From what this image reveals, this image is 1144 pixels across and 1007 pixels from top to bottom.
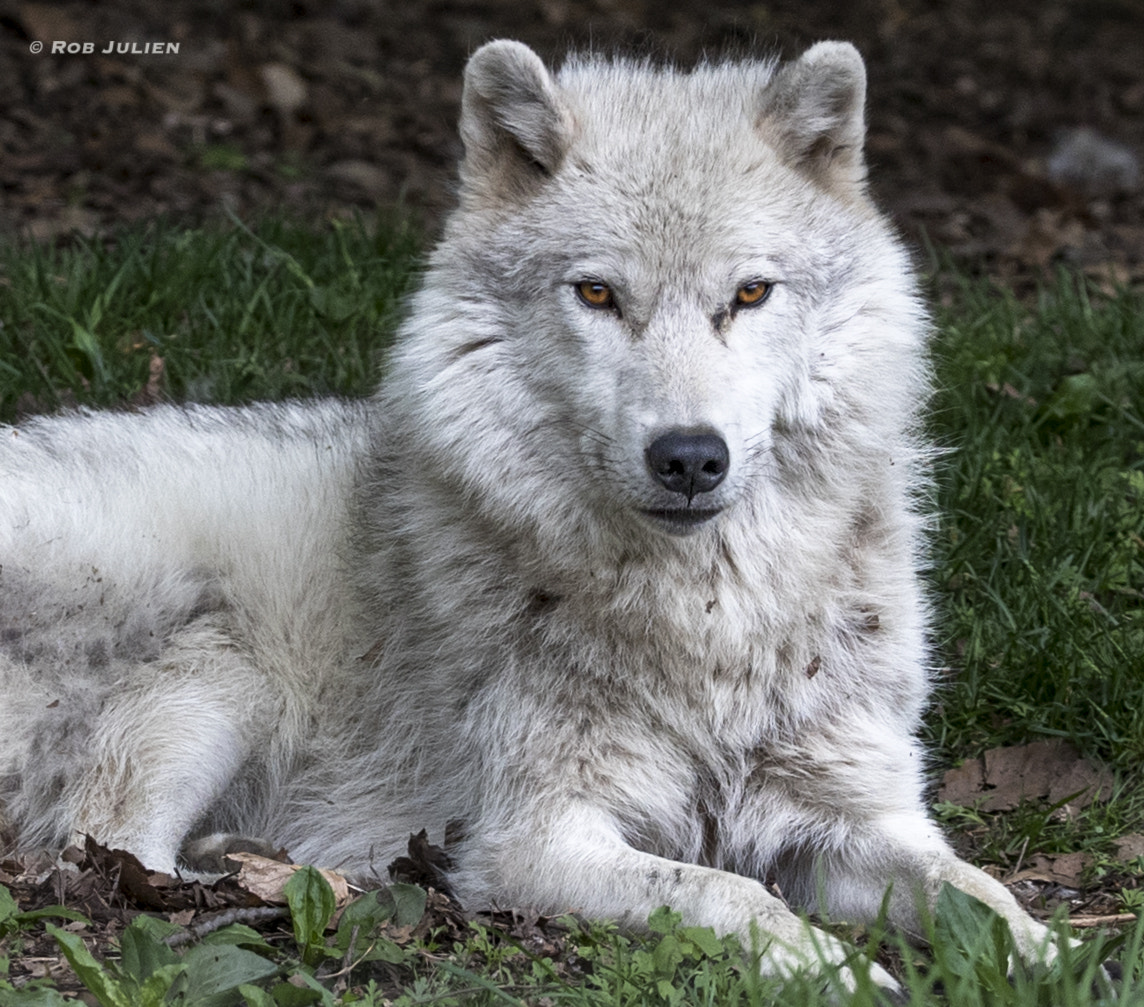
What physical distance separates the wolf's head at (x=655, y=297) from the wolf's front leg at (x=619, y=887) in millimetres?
773

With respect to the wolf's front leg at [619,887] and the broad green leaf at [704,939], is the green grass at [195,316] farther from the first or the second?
the broad green leaf at [704,939]

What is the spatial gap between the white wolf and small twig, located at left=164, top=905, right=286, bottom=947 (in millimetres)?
497

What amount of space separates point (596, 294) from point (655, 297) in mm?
159

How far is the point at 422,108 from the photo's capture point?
10.7 metres

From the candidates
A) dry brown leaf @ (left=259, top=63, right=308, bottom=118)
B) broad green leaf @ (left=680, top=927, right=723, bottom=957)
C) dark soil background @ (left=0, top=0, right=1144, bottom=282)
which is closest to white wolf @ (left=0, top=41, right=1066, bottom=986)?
broad green leaf @ (left=680, top=927, right=723, bottom=957)

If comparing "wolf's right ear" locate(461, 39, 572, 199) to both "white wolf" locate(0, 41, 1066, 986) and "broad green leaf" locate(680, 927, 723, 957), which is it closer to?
"white wolf" locate(0, 41, 1066, 986)

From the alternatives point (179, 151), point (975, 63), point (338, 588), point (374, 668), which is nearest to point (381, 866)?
point (374, 668)

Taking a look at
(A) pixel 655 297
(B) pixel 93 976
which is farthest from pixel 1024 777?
(B) pixel 93 976

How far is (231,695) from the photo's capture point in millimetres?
4074

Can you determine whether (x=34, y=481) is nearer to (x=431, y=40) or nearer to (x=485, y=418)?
(x=485, y=418)

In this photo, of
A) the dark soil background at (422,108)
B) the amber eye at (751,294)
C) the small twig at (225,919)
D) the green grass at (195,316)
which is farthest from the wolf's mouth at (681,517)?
the dark soil background at (422,108)

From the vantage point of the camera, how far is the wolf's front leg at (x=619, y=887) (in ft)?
→ 10.2

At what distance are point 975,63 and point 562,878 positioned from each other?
406 inches

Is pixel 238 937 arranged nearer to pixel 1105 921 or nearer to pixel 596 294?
pixel 596 294
